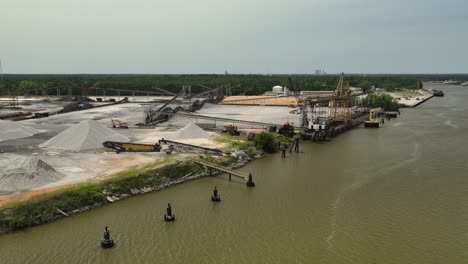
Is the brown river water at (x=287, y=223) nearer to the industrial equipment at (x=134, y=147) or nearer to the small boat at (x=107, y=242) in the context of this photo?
the small boat at (x=107, y=242)

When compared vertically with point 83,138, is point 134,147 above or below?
below

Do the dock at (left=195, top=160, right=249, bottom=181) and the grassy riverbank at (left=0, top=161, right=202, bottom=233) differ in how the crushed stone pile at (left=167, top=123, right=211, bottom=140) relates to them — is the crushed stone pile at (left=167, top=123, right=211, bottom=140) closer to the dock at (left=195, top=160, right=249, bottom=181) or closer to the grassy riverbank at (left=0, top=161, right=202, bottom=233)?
the dock at (left=195, top=160, right=249, bottom=181)

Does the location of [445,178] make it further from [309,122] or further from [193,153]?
[309,122]

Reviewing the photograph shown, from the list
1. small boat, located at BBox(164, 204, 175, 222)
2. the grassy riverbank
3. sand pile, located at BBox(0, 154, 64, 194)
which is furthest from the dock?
sand pile, located at BBox(0, 154, 64, 194)

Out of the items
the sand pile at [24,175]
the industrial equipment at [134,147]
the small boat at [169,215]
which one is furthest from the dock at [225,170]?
the sand pile at [24,175]

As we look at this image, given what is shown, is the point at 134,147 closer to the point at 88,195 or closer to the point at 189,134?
the point at 189,134

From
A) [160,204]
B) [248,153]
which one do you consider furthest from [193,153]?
[160,204]

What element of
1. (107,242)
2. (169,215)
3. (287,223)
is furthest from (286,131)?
(107,242)
